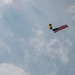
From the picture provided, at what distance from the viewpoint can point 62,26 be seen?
3760 inches

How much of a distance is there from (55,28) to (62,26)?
6.64m

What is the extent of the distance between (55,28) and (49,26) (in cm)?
422

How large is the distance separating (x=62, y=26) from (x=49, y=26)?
954cm

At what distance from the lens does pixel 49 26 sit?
3976 inches

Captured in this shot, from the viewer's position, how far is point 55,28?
101m
